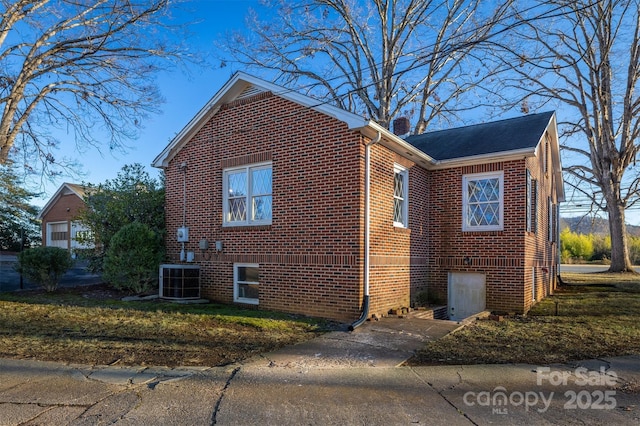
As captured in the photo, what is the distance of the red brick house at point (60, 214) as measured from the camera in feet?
91.0

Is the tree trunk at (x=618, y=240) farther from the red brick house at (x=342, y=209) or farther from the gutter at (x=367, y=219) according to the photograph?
the gutter at (x=367, y=219)

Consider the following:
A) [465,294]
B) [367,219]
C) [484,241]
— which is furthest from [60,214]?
[484,241]

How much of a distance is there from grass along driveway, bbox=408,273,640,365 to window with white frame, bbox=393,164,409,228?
2.93m

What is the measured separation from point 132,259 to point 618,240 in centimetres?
2455

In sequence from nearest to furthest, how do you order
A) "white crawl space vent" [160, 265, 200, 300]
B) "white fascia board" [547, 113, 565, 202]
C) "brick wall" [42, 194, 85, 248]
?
"white crawl space vent" [160, 265, 200, 300] < "white fascia board" [547, 113, 565, 202] < "brick wall" [42, 194, 85, 248]

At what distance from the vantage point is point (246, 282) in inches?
396

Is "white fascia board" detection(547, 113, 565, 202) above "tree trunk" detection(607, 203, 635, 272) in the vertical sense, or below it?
above

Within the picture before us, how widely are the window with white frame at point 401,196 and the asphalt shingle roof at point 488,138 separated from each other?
1613 mm

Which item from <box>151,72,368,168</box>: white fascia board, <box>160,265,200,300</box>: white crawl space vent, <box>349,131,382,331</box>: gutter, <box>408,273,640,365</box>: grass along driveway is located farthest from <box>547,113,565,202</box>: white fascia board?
<box>160,265,200,300</box>: white crawl space vent

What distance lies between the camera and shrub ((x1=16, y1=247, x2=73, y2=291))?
11922 millimetres

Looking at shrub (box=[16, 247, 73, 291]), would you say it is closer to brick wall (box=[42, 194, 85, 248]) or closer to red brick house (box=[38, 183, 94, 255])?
red brick house (box=[38, 183, 94, 255])

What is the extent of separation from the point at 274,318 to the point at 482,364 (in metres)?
4.17

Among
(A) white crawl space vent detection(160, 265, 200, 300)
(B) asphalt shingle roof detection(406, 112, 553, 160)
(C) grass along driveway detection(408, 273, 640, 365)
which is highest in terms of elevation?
(B) asphalt shingle roof detection(406, 112, 553, 160)

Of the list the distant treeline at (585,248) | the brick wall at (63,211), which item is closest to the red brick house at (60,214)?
the brick wall at (63,211)
